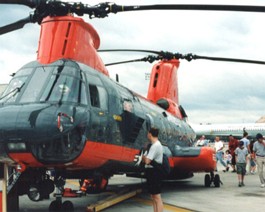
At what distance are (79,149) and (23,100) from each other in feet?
4.69

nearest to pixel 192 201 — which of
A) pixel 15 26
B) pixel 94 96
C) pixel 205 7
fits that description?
pixel 94 96

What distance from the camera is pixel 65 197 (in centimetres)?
1193

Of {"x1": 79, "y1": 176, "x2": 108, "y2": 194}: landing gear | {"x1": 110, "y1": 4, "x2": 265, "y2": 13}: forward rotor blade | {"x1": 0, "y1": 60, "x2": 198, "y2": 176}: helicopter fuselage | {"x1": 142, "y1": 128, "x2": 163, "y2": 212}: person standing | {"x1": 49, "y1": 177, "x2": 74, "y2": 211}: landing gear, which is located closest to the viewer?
{"x1": 110, "y1": 4, "x2": 265, "y2": 13}: forward rotor blade

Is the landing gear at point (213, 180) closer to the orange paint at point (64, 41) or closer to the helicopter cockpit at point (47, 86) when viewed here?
the orange paint at point (64, 41)

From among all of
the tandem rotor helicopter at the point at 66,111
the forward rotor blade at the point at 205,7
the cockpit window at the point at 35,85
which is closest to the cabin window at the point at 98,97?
the tandem rotor helicopter at the point at 66,111

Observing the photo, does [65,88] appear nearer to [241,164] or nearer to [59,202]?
[59,202]

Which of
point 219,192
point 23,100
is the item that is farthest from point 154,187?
point 219,192

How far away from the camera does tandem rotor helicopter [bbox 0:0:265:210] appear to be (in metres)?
7.50

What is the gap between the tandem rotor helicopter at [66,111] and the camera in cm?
750

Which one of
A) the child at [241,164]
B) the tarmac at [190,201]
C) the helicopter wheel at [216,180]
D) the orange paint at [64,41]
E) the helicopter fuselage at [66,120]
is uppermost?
the orange paint at [64,41]

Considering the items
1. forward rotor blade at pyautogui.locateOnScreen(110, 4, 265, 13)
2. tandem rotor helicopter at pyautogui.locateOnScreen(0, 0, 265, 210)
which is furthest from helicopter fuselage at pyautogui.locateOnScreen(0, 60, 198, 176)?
forward rotor blade at pyautogui.locateOnScreen(110, 4, 265, 13)

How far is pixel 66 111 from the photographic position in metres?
7.76

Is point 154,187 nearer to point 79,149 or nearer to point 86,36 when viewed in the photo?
point 79,149

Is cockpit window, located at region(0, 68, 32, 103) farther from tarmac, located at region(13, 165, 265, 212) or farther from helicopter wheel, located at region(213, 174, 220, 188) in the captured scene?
helicopter wheel, located at region(213, 174, 220, 188)
